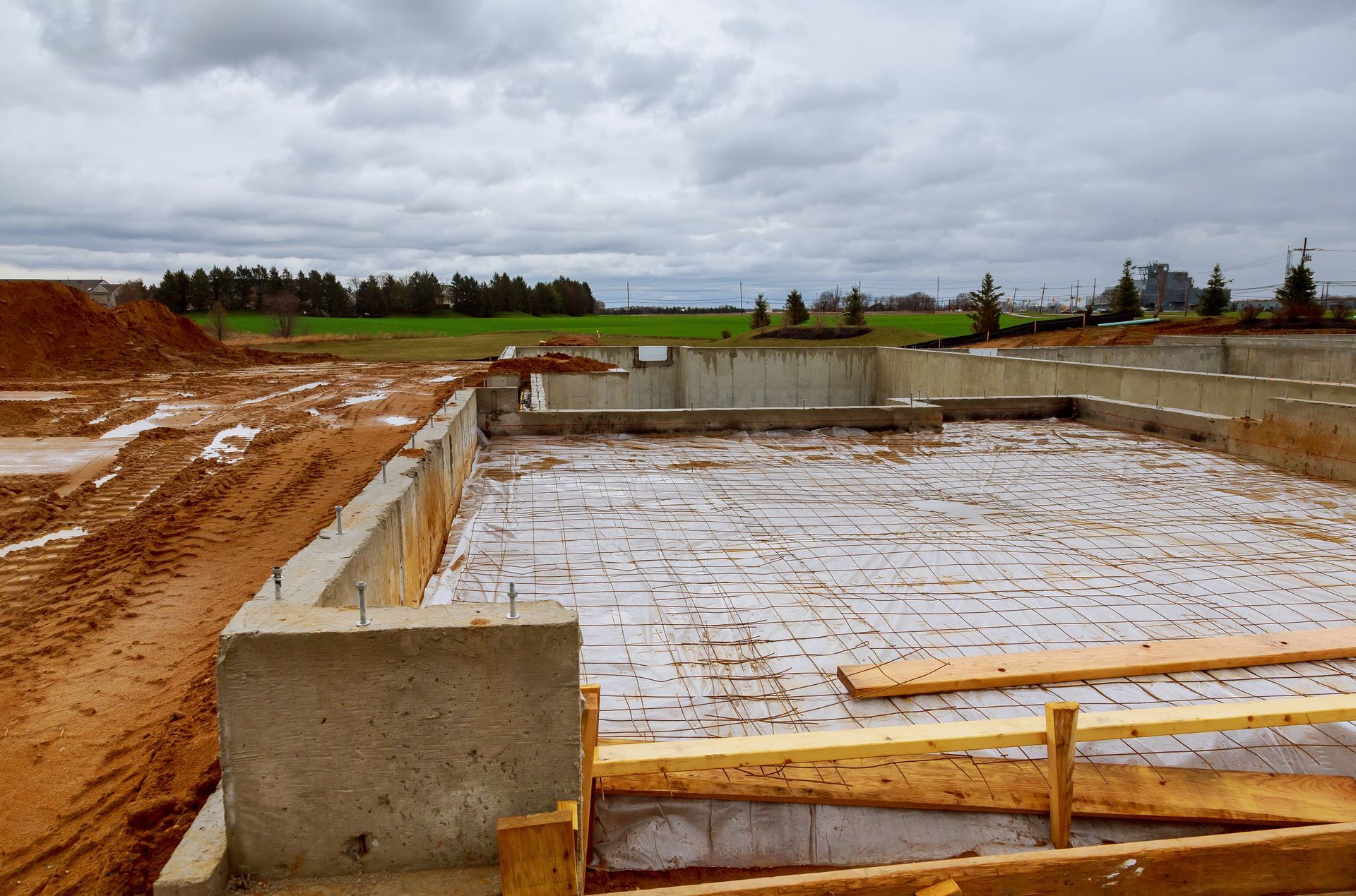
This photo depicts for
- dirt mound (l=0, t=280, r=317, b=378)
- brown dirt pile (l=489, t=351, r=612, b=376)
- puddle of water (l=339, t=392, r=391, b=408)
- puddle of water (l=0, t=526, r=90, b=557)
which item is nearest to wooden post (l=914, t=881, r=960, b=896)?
puddle of water (l=0, t=526, r=90, b=557)

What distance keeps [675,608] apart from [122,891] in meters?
2.68

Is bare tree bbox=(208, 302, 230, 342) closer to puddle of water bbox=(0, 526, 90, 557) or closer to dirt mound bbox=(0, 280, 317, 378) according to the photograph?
dirt mound bbox=(0, 280, 317, 378)

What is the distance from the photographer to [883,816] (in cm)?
295

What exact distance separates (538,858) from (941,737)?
1.41 m

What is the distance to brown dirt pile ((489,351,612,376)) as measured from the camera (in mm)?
18547

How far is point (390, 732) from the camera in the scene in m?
2.40

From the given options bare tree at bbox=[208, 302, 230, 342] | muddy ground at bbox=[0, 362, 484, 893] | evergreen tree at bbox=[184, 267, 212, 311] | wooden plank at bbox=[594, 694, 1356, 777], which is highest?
evergreen tree at bbox=[184, 267, 212, 311]

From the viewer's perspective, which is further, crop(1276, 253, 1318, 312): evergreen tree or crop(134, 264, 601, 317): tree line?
crop(134, 264, 601, 317): tree line

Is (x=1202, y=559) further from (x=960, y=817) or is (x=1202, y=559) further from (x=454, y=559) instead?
(x=454, y=559)

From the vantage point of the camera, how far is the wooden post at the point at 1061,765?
8.89 feet

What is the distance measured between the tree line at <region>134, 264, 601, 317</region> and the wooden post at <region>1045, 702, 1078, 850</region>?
64021mm

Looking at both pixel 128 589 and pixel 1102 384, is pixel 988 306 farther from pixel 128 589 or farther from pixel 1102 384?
pixel 128 589

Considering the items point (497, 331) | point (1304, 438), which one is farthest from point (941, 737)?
point (497, 331)

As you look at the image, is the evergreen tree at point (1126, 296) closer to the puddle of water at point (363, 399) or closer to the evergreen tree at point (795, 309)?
the evergreen tree at point (795, 309)
